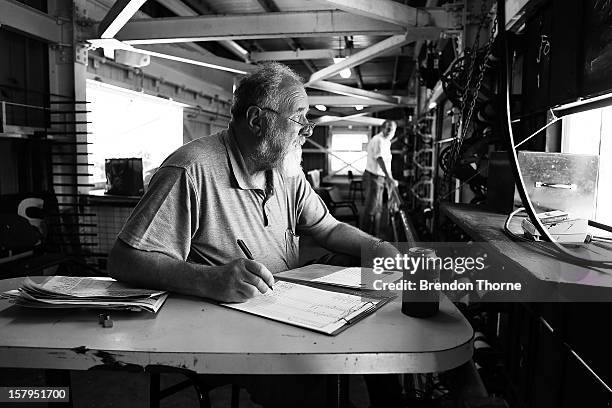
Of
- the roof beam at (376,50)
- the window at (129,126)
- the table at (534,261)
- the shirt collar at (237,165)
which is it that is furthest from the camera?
the window at (129,126)

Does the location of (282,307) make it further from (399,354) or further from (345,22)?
(345,22)

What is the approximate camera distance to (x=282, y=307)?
108 cm

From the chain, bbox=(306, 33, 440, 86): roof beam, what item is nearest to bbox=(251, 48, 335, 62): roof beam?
bbox=(306, 33, 440, 86): roof beam

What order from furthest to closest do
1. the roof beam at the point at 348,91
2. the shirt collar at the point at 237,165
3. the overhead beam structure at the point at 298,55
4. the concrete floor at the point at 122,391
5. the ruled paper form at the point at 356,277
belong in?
the overhead beam structure at the point at 298,55
the roof beam at the point at 348,91
the concrete floor at the point at 122,391
the shirt collar at the point at 237,165
the ruled paper form at the point at 356,277

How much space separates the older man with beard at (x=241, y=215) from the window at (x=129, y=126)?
3.26m

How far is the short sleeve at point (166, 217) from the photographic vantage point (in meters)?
1.29

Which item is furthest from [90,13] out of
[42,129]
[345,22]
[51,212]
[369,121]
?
[369,121]

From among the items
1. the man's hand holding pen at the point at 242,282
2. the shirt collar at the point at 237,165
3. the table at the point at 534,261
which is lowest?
the man's hand holding pen at the point at 242,282

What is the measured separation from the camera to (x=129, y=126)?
591cm

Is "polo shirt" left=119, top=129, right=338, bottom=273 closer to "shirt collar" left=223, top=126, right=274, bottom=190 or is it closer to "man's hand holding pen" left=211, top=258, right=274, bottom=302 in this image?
"shirt collar" left=223, top=126, right=274, bottom=190

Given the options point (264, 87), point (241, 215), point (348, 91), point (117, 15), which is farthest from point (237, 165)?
point (348, 91)

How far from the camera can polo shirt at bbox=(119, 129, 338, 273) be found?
1344mm

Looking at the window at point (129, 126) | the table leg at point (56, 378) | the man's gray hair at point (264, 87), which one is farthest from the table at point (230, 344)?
the window at point (129, 126)

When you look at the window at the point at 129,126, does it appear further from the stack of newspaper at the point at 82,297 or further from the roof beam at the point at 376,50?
the stack of newspaper at the point at 82,297
